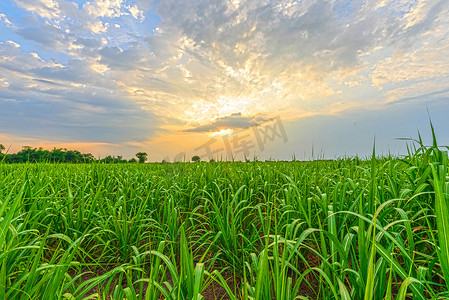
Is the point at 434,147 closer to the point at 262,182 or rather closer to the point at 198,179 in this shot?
the point at 262,182

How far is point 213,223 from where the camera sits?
2.65 metres

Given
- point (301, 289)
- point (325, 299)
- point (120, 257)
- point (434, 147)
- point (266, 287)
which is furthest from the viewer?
point (120, 257)

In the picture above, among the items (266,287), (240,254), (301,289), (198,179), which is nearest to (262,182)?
(198,179)

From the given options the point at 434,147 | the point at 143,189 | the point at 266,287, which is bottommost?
the point at 266,287

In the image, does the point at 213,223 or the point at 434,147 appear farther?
the point at 213,223

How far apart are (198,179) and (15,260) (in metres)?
2.62

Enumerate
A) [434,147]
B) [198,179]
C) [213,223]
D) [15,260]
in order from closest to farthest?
[15,260] < [434,147] < [213,223] < [198,179]

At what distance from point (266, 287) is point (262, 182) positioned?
7.81 feet

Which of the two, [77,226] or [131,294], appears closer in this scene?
[131,294]

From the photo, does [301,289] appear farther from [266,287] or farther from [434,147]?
[434,147]

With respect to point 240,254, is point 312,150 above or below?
above

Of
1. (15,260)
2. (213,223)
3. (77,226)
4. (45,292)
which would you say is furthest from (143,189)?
(45,292)

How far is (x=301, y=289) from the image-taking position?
201cm

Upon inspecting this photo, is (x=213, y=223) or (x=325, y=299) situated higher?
(x=213, y=223)
